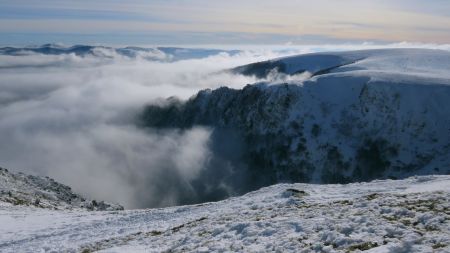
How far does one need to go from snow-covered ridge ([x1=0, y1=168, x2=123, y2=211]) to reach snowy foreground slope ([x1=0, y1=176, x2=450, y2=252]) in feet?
79.2

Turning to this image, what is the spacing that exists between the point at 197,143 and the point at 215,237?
14199cm

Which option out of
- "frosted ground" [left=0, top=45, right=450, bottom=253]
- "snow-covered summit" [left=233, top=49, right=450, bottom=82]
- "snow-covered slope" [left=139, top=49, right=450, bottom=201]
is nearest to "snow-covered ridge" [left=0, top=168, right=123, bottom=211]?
"frosted ground" [left=0, top=45, right=450, bottom=253]

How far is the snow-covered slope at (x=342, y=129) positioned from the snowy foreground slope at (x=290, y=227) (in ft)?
277

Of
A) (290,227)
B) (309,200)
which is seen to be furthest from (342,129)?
(290,227)

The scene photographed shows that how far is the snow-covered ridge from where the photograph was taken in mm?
60206

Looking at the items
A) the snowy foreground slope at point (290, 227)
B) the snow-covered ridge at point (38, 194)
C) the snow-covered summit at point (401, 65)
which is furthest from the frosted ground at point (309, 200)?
the snow-covered summit at point (401, 65)

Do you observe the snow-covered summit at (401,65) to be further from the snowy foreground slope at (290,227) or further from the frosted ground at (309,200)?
the snowy foreground slope at (290,227)

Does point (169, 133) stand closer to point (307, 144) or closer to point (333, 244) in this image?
point (307, 144)

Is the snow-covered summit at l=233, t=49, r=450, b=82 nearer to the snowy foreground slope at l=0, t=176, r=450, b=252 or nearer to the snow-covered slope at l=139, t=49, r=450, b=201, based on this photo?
the snow-covered slope at l=139, t=49, r=450, b=201

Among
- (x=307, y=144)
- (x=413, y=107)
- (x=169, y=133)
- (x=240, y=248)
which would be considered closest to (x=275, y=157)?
(x=307, y=144)

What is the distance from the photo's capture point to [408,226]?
719 inches

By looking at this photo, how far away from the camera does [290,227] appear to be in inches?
821

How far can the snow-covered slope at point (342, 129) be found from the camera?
113125 millimetres

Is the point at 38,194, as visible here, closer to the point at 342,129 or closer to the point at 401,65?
the point at 342,129
